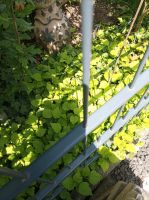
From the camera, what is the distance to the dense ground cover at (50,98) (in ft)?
7.72

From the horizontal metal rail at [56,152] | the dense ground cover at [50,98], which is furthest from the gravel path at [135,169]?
the horizontal metal rail at [56,152]

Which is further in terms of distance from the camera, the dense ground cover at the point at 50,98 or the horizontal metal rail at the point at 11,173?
the dense ground cover at the point at 50,98

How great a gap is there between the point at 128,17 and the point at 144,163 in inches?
90.2

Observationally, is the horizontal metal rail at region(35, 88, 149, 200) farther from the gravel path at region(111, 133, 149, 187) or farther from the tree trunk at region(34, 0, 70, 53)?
the tree trunk at region(34, 0, 70, 53)

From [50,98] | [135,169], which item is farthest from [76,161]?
[50,98]

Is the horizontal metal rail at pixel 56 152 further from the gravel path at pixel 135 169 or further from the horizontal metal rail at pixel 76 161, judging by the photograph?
the gravel path at pixel 135 169

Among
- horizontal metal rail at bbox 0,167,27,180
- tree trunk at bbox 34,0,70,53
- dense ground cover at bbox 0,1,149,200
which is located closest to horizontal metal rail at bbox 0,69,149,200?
horizontal metal rail at bbox 0,167,27,180

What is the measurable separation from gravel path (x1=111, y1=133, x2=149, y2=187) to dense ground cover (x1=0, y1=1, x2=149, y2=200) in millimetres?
93

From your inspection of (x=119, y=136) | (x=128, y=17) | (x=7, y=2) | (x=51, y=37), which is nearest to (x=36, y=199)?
(x=119, y=136)

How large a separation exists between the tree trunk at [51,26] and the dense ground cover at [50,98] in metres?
0.14

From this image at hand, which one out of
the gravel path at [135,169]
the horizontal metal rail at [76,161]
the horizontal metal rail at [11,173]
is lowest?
the gravel path at [135,169]

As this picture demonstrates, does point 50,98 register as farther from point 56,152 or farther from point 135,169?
point 56,152

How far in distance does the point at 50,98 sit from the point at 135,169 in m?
1.18

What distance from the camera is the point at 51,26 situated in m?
3.39
